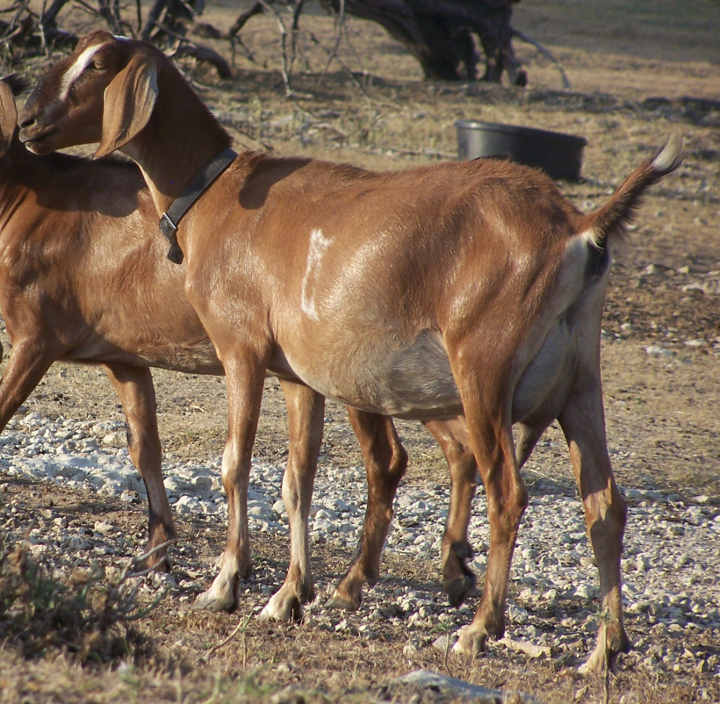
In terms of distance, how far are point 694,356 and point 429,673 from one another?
6.51 m

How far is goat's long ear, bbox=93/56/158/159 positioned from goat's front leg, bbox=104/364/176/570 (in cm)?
121

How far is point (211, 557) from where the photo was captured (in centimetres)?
573

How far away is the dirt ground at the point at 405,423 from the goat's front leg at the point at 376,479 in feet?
0.98

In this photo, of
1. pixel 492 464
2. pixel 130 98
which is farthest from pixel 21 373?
pixel 492 464

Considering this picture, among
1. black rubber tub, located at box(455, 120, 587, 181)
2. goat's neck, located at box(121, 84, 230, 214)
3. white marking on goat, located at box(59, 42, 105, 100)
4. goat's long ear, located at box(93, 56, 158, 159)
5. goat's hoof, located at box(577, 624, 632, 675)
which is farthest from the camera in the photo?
black rubber tub, located at box(455, 120, 587, 181)

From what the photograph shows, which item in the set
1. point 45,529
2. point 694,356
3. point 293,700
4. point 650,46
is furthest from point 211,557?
point 650,46

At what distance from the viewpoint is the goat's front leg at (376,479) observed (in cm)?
543

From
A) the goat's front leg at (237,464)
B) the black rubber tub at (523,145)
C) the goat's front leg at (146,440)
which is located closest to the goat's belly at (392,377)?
the goat's front leg at (237,464)

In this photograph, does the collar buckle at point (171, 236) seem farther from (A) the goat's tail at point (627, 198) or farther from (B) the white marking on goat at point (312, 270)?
(A) the goat's tail at point (627, 198)

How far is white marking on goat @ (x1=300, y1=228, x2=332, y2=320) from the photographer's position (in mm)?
4828

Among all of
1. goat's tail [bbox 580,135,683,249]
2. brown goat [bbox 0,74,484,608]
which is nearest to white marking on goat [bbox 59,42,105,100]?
brown goat [bbox 0,74,484,608]

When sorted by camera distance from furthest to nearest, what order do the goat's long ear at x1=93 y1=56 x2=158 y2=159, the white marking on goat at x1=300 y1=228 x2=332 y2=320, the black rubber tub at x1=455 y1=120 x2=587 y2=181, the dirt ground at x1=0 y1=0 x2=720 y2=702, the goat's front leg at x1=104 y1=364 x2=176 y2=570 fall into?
the black rubber tub at x1=455 y1=120 x2=587 y2=181, the goat's front leg at x1=104 y1=364 x2=176 y2=570, the goat's long ear at x1=93 y1=56 x2=158 y2=159, the white marking on goat at x1=300 y1=228 x2=332 y2=320, the dirt ground at x1=0 y1=0 x2=720 y2=702

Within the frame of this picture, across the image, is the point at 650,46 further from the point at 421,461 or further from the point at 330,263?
the point at 330,263

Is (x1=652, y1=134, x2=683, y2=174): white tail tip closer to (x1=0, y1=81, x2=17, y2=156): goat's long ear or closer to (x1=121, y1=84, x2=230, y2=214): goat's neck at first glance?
(x1=121, y1=84, x2=230, y2=214): goat's neck
